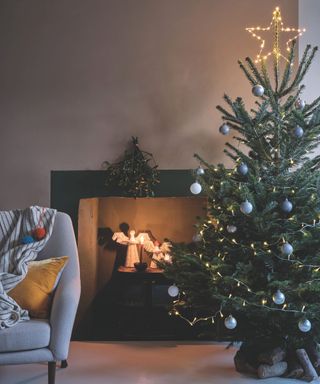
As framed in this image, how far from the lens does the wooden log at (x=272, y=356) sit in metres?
3.00

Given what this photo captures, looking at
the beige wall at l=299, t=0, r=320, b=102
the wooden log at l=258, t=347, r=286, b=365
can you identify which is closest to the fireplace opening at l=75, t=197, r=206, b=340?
the wooden log at l=258, t=347, r=286, b=365

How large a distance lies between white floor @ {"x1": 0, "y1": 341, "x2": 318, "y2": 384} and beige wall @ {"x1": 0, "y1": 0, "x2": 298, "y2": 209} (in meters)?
1.14

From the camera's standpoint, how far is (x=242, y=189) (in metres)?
2.87

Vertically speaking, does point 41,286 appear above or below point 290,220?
below

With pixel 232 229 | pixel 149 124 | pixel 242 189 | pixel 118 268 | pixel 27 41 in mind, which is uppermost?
pixel 27 41

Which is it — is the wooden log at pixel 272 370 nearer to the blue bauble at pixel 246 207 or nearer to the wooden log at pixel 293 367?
the wooden log at pixel 293 367

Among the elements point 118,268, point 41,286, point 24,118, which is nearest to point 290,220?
point 41,286

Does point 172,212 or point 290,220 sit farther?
point 172,212

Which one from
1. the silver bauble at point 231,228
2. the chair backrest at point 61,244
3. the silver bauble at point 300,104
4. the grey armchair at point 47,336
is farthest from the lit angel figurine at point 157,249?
the silver bauble at point 300,104

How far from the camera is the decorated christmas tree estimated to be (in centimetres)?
285

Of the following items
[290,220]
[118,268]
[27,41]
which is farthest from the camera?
[118,268]

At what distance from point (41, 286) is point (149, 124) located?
4.75 feet

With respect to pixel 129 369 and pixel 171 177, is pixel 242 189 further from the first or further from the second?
pixel 129 369

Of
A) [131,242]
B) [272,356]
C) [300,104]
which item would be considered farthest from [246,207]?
[131,242]
